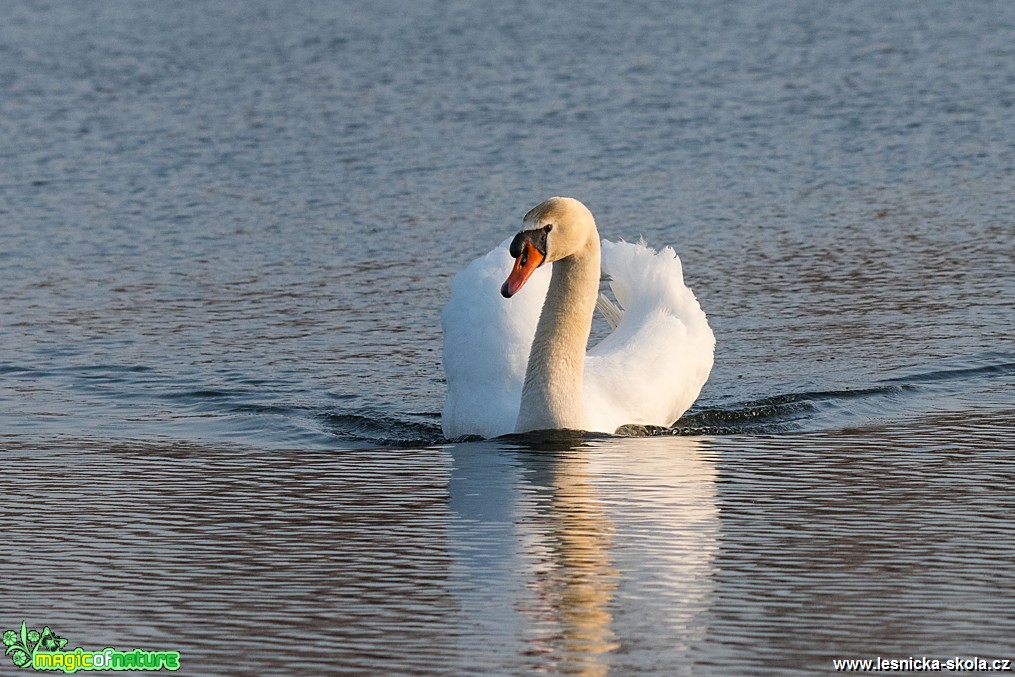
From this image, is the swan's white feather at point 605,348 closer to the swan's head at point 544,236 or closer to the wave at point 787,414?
the wave at point 787,414

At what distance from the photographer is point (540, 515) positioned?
668 cm

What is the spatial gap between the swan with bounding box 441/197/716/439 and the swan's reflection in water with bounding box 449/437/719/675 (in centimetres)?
23

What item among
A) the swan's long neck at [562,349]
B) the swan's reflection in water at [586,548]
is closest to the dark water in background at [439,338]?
the swan's reflection in water at [586,548]

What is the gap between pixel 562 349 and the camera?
820 cm

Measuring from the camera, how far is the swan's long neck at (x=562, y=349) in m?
8.07

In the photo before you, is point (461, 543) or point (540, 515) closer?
point (461, 543)

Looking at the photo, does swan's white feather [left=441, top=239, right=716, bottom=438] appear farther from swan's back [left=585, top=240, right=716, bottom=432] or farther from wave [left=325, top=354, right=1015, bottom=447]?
wave [left=325, top=354, right=1015, bottom=447]

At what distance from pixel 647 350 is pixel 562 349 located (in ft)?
2.68

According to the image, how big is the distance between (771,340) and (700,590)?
4.69 meters

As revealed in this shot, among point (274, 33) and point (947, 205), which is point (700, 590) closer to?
point (947, 205)

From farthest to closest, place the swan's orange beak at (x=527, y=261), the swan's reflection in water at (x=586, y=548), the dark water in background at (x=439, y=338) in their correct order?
the swan's orange beak at (x=527, y=261) → the dark water in background at (x=439, y=338) → the swan's reflection in water at (x=586, y=548)

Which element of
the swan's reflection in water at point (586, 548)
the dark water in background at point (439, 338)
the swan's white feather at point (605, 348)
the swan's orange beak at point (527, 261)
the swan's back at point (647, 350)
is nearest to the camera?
the swan's reflection in water at point (586, 548)

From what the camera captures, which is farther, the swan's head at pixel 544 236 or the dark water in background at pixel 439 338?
the swan's head at pixel 544 236

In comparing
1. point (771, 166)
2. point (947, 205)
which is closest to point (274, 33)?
point (771, 166)
